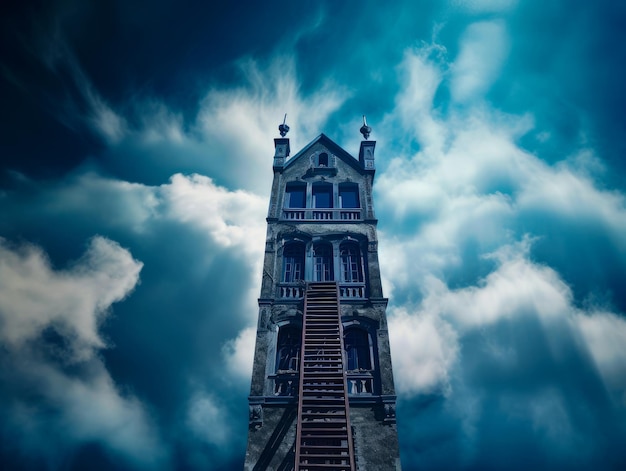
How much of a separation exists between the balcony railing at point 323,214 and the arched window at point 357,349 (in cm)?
632

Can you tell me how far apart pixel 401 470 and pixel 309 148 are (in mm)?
17298

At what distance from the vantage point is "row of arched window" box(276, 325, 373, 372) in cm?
1452

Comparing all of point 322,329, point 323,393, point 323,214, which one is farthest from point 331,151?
point 323,393

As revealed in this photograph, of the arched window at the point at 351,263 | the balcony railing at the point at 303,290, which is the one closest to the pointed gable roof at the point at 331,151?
the arched window at the point at 351,263

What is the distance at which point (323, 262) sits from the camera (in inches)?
711

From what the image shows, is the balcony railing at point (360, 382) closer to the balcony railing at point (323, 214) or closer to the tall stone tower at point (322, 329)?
Answer: the tall stone tower at point (322, 329)

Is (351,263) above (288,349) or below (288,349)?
above

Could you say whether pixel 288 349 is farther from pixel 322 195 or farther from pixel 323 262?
pixel 322 195

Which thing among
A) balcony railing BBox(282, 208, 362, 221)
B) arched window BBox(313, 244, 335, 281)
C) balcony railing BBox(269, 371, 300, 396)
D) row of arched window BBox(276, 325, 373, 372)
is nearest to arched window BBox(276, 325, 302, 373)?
row of arched window BBox(276, 325, 373, 372)

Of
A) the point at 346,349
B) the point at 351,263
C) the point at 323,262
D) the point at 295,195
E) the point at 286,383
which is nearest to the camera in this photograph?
the point at 286,383

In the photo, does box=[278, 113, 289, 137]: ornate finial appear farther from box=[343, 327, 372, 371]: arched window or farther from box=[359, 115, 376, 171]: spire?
box=[343, 327, 372, 371]: arched window

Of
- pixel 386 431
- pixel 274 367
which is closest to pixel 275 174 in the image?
pixel 274 367

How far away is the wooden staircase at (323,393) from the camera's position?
10.6m

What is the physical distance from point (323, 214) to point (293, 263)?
10.8ft
